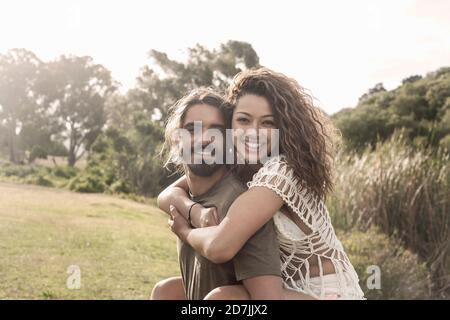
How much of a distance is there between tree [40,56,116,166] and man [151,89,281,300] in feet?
82.3

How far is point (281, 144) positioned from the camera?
2604mm

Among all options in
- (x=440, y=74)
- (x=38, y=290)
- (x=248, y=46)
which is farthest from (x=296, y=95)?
(x=248, y=46)

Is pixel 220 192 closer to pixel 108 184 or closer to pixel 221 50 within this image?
pixel 108 184

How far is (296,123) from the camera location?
2.60 metres

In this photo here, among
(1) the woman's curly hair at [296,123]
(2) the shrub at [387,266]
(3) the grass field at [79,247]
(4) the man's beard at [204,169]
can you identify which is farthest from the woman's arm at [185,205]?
(3) the grass field at [79,247]

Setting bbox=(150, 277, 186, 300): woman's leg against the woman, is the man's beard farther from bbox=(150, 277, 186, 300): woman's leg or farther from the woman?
bbox=(150, 277, 186, 300): woman's leg

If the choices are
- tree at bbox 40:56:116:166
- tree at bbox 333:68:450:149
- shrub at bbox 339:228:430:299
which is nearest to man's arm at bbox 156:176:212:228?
shrub at bbox 339:228:430:299

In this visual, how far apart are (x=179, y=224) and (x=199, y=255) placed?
0.20 meters

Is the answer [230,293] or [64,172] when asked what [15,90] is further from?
[230,293]

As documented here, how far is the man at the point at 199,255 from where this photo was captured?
7.45ft

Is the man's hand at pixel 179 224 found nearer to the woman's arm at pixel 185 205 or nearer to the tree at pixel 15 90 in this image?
the woman's arm at pixel 185 205

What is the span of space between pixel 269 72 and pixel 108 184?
1903 centimetres

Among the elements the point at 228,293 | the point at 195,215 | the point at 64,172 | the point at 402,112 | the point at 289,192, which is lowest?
the point at 64,172

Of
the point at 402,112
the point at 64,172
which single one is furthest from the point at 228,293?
the point at 64,172
